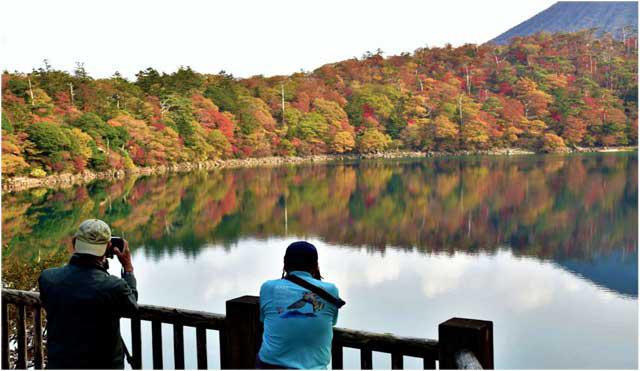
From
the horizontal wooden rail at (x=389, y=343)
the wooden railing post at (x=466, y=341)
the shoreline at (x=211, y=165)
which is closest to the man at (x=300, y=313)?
the horizontal wooden rail at (x=389, y=343)

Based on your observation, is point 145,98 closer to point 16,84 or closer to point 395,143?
point 16,84

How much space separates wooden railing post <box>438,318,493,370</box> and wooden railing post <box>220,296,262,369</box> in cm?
60

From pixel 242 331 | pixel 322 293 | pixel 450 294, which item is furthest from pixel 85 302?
pixel 450 294

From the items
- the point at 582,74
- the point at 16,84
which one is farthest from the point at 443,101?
the point at 16,84

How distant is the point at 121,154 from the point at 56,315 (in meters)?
32.5

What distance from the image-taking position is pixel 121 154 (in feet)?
110

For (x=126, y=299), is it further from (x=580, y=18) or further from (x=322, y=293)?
(x=580, y=18)

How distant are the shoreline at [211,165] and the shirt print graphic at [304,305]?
2513 cm

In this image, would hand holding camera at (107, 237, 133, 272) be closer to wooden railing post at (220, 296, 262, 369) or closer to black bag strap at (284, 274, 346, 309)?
wooden railing post at (220, 296, 262, 369)

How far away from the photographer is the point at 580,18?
346 feet

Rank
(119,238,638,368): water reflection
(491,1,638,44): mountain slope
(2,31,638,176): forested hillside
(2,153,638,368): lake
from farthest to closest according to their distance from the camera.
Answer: (491,1,638,44): mountain slope < (2,31,638,176): forested hillside < (2,153,638,368): lake < (119,238,638,368): water reflection

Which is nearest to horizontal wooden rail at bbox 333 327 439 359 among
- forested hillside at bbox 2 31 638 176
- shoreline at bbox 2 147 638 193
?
forested hillside at bbox 2 31 638 176

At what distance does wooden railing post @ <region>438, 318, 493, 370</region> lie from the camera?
80.4 inches

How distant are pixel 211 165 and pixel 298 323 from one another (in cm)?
3983
